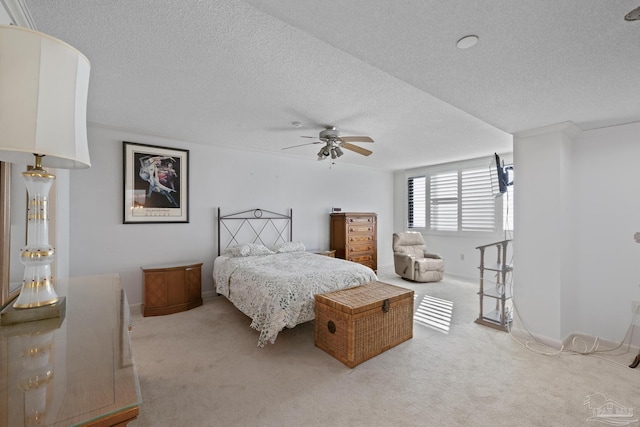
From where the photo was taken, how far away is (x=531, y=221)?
3.06 metres

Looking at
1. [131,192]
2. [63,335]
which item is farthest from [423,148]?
[63,335]

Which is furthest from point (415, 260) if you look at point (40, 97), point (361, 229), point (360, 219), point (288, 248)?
point (40, 97)

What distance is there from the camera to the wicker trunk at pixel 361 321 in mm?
2500

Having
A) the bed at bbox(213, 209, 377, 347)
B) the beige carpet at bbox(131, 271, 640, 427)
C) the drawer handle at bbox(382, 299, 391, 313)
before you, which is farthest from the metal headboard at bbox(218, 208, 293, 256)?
the drawer handle at bbox(382, 299, 391, 313)

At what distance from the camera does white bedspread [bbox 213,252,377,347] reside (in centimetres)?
271

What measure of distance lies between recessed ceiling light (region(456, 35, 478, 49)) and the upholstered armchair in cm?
452

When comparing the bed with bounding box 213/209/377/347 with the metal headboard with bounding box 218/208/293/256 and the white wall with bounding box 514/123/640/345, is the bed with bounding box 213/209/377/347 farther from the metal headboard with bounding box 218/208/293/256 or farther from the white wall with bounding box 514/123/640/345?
the white wall with bounding box 514/123/640/345

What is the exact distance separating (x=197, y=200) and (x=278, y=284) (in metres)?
2.42

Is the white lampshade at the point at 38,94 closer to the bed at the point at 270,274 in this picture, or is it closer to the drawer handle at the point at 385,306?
the bed at the point at 270,274

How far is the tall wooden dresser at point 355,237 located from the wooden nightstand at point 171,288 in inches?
111

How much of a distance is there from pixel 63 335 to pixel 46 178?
0.65 metres

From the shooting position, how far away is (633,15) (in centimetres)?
129

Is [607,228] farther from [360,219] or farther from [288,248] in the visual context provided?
[288,248]

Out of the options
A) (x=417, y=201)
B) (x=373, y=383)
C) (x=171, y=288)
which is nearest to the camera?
(x=373, y=383)
